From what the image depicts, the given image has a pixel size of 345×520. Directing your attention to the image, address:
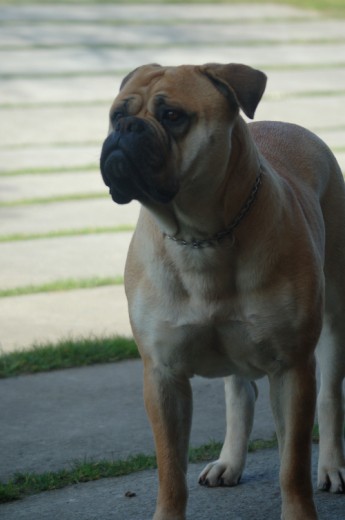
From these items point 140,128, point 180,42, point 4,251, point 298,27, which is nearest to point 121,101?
point 140,128

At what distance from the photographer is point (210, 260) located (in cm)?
350

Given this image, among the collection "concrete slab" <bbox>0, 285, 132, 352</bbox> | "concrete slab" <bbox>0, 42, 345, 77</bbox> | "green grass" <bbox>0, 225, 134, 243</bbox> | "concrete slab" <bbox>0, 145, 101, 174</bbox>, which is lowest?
"concrete slab" <bbox>0, 285, 132, 352</bbox>

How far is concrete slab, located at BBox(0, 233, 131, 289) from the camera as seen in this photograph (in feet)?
22.3

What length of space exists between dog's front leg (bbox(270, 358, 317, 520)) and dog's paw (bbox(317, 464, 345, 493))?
1.43 feet

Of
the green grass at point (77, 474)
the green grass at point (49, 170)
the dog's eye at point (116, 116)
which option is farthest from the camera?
the green grass at point (49, 170)

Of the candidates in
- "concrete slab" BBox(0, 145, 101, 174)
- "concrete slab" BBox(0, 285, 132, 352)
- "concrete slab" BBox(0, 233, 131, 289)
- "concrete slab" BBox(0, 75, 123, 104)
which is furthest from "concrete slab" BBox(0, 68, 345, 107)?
"concrete slab" BBox(0, 285, 132, 352)

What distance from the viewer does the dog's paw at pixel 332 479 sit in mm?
4066

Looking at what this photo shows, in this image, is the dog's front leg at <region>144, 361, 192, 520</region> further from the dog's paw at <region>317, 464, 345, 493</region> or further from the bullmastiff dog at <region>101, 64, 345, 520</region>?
the dog's paw at <region>317, 464, 345, 493</region>

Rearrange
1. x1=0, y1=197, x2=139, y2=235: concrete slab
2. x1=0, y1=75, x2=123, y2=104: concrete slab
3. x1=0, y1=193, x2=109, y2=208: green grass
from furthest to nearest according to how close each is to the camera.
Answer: x1=0, y1=75, x2=123, y2=104: concrete slab
x1=0, y1=193, x2=109, y2=208: green grass
x1=0, y1=197, x2=139, y2=235: concrete slab

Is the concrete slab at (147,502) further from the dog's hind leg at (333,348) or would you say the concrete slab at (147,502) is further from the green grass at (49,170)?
the green grass at (49,170)

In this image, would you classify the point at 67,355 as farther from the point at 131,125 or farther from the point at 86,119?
the point at 86,119

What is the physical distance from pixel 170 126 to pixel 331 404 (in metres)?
1.44

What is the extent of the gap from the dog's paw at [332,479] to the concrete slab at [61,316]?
1905 millimetres

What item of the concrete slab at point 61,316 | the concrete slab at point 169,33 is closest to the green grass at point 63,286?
the concrete slab at point 61,316
